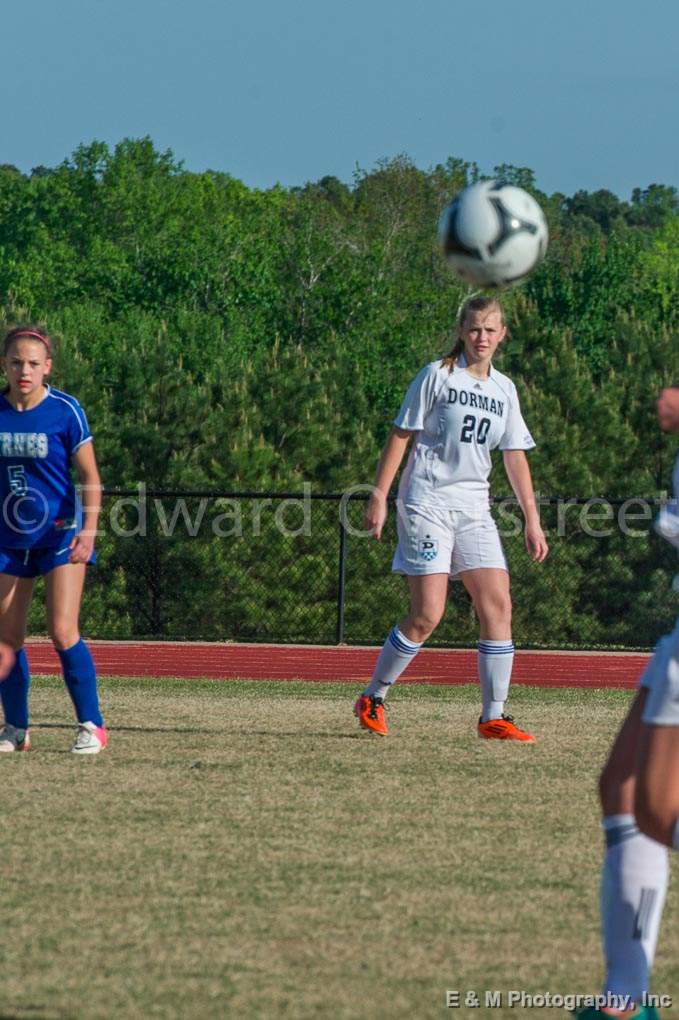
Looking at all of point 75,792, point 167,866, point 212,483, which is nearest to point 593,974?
point 167,866

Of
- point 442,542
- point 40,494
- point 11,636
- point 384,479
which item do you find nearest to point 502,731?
point 442,542

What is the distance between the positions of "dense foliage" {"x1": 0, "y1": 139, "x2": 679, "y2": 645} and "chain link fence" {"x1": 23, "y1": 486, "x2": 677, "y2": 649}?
59 mm

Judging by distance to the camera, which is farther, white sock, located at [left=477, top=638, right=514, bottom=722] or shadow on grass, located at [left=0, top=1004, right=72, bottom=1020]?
white sock, located at [left=477, top=638, right=514, bottom=722]

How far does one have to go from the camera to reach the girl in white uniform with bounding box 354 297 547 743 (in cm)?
864

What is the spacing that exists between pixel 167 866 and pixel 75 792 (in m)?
1.58

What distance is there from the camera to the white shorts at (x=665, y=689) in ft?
11.8

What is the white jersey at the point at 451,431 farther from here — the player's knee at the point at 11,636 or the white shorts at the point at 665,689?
the white shorts at the point at 665,689

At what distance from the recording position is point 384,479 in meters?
8.73

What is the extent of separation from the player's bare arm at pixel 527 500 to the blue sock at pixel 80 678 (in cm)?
237

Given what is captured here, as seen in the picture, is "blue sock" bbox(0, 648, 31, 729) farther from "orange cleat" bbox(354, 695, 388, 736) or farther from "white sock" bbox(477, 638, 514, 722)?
"white sock" bbox(477, 638, 514, 722)

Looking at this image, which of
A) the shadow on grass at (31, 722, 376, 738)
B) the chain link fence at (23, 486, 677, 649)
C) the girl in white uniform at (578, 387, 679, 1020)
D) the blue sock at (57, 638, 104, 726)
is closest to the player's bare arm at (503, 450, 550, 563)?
the shadow on grass at (31, 722, 376, 738)

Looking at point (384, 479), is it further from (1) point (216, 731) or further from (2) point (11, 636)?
(2) point (11, 636)

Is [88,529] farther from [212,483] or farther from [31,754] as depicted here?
[212,483]

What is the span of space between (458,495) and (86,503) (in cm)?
201
